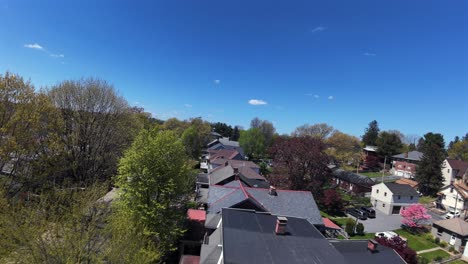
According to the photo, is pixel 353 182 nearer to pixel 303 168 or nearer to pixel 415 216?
pixel 415 216

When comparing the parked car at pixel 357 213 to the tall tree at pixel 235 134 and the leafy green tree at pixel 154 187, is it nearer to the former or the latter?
the leafy green tree at pixel 154 187

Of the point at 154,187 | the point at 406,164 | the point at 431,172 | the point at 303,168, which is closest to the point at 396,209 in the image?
the point at 431,172

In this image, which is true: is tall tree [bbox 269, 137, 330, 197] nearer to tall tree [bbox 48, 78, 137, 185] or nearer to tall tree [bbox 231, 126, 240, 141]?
tall tree [bbox 48, 78, 137, 185]

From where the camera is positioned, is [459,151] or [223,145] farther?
[459,151]

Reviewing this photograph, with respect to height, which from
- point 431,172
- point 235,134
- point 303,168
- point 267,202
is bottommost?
point 267,202

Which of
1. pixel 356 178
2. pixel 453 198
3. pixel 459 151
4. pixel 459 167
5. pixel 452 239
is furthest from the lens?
pixel 459 151

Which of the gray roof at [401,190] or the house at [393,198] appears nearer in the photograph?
the house at [393,198]

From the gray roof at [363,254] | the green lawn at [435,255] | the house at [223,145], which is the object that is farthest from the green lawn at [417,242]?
the house at [223,145]
